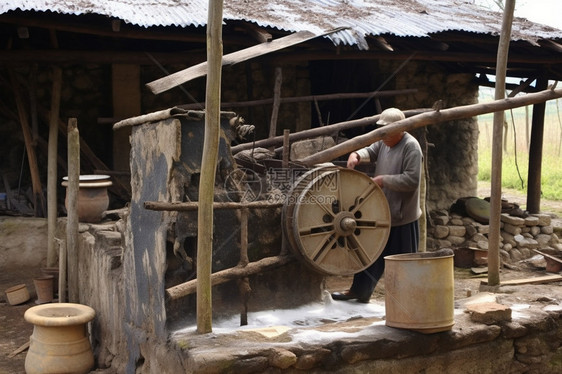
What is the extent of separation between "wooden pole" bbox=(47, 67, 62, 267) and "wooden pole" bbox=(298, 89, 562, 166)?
365 cm

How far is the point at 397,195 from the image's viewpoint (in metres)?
5.14

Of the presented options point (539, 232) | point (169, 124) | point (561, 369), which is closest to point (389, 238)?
point (561, 369)

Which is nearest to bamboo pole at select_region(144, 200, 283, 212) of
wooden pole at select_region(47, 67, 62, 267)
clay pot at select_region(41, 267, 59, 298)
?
clay pot at select_region(41, 267, 59, 298)

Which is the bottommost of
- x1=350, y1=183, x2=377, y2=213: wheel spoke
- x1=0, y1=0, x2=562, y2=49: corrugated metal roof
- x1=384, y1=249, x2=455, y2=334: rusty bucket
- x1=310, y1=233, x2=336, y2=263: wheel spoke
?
x1=384, y1=249, x2=455, y2=334: rusty bucket

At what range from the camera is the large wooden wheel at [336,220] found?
4434 mm

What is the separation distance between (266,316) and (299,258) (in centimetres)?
46

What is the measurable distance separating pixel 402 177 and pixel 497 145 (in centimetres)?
148

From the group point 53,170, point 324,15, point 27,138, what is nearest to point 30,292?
point 53,170

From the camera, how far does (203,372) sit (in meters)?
3.58

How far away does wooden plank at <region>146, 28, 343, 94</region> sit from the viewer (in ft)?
16.9

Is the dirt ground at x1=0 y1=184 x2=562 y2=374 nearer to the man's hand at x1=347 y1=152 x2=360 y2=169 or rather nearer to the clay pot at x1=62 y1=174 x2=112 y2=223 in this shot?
the clay pot at x1=62 y1=174 x2=112 y2=223

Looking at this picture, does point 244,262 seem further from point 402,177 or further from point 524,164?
point 524,164

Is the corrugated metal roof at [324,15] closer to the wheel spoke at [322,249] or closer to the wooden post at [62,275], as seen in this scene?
the wooden post at [62,275]

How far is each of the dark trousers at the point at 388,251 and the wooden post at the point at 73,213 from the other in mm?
2706
